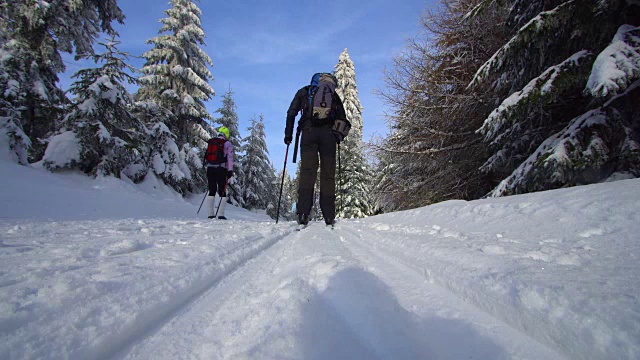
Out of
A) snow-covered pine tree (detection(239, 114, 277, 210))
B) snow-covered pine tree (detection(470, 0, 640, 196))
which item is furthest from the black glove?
snow-covered pine tree (detection(239, 114, 277, 210))

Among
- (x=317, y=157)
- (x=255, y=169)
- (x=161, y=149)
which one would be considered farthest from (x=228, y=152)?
(x=255, y=169)

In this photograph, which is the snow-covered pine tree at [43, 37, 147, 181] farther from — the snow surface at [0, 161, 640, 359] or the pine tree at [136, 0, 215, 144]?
the snow surface at [0, 161, 640, 359]

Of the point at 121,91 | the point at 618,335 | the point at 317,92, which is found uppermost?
the point at 121,91

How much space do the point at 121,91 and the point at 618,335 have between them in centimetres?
1044

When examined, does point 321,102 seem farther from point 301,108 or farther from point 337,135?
point 337,135

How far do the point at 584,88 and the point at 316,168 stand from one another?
146 inches

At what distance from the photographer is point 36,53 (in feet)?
26.4

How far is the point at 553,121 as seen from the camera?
5027 millimetres

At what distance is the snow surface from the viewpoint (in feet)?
2.22

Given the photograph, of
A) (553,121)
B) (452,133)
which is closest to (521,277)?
(553,121)

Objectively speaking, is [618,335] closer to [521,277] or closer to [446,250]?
[521,277]

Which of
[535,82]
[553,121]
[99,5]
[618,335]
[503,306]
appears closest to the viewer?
[618,335]

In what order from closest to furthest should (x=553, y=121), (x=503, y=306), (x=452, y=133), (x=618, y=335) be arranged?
(x=618, y=335) → (x=503, y=306) → (x=553, y=121) → (x=452, y=133)

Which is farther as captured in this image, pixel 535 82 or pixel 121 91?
pixel 121 91
